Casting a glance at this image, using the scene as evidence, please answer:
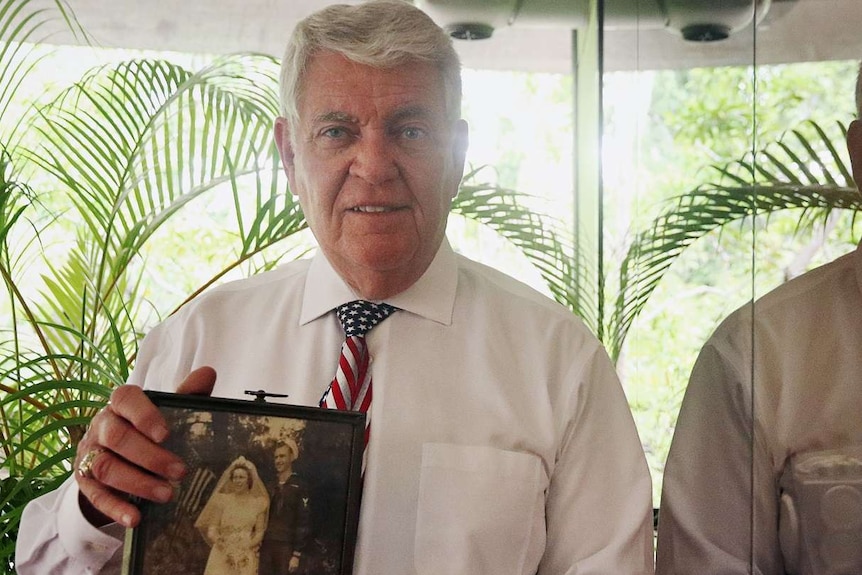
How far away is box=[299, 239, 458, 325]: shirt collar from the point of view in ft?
4.79

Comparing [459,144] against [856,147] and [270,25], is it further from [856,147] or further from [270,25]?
[270,25]

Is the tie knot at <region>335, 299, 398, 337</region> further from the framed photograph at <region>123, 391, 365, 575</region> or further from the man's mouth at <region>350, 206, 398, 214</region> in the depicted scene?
the framed photograph at <region>123, 391, 365, 575</region>

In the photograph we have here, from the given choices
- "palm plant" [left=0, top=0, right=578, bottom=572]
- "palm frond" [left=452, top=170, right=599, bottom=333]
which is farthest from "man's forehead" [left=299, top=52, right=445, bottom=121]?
"palm frond" [left=452, top=170, right=599, bottom=333]

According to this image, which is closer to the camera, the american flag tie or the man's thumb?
the man's thumb

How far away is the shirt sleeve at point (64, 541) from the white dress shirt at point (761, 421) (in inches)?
31.6

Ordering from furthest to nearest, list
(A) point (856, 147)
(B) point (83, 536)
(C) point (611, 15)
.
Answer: (C) point (611, 15) < (B) point (83, 536) < (A) point (856, 147)

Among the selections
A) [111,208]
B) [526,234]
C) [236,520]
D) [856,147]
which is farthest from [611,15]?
[236,520]

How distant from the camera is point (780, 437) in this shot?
3.88 feet

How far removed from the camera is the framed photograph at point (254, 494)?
107cm

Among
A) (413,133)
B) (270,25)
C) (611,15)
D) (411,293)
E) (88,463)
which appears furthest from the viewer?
(270,25)

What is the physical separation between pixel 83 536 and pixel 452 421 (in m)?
0.52

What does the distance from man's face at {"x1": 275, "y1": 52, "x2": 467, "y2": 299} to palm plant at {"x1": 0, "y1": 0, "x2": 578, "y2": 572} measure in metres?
0.91

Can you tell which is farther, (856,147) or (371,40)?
(371,40)

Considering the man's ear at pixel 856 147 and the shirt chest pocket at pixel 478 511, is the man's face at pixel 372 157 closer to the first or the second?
the shirt chest pocket at pixel 478 511
